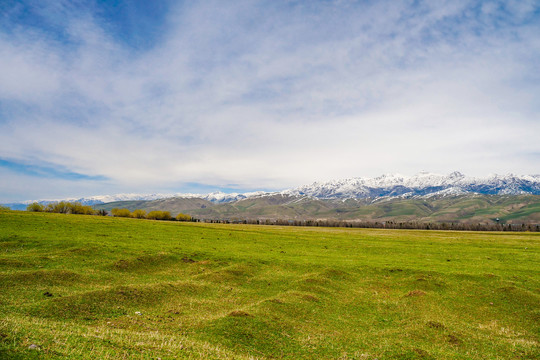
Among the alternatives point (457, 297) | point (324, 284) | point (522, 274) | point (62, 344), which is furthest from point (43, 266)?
point (522, 274)

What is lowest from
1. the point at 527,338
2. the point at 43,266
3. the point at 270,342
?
the point at 527,338

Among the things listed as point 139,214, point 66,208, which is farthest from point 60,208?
point 139,214

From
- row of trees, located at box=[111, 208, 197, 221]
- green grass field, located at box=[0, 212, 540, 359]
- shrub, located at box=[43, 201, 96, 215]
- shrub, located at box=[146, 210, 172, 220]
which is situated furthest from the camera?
shrub, located at box=[146, 210, 172, 220]

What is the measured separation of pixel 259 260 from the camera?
39.5 metres

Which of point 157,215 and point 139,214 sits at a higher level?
point 139,214

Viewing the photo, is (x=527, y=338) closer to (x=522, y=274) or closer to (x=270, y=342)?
(x=270, y=342)

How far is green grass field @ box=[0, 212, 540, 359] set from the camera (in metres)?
13.0

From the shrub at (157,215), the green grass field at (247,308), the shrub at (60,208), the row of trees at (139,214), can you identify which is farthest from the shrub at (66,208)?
the green grass field at (247,308)

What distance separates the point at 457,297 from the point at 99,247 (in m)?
42.2

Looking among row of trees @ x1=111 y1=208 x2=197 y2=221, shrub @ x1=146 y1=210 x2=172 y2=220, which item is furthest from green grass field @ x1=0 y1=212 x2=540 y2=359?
shrub @ x1=146 y1=210 x2=172 y2=220

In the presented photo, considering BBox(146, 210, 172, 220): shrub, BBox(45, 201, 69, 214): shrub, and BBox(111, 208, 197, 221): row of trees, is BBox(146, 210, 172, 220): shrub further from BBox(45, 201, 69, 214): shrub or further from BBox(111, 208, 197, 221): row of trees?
BBox(45, 201, 69, 214): shrub

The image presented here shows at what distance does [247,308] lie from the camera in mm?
20562

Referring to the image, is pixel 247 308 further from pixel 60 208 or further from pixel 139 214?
pixel 139 214

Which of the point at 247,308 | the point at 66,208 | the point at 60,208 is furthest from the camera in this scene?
the point at 66,208
